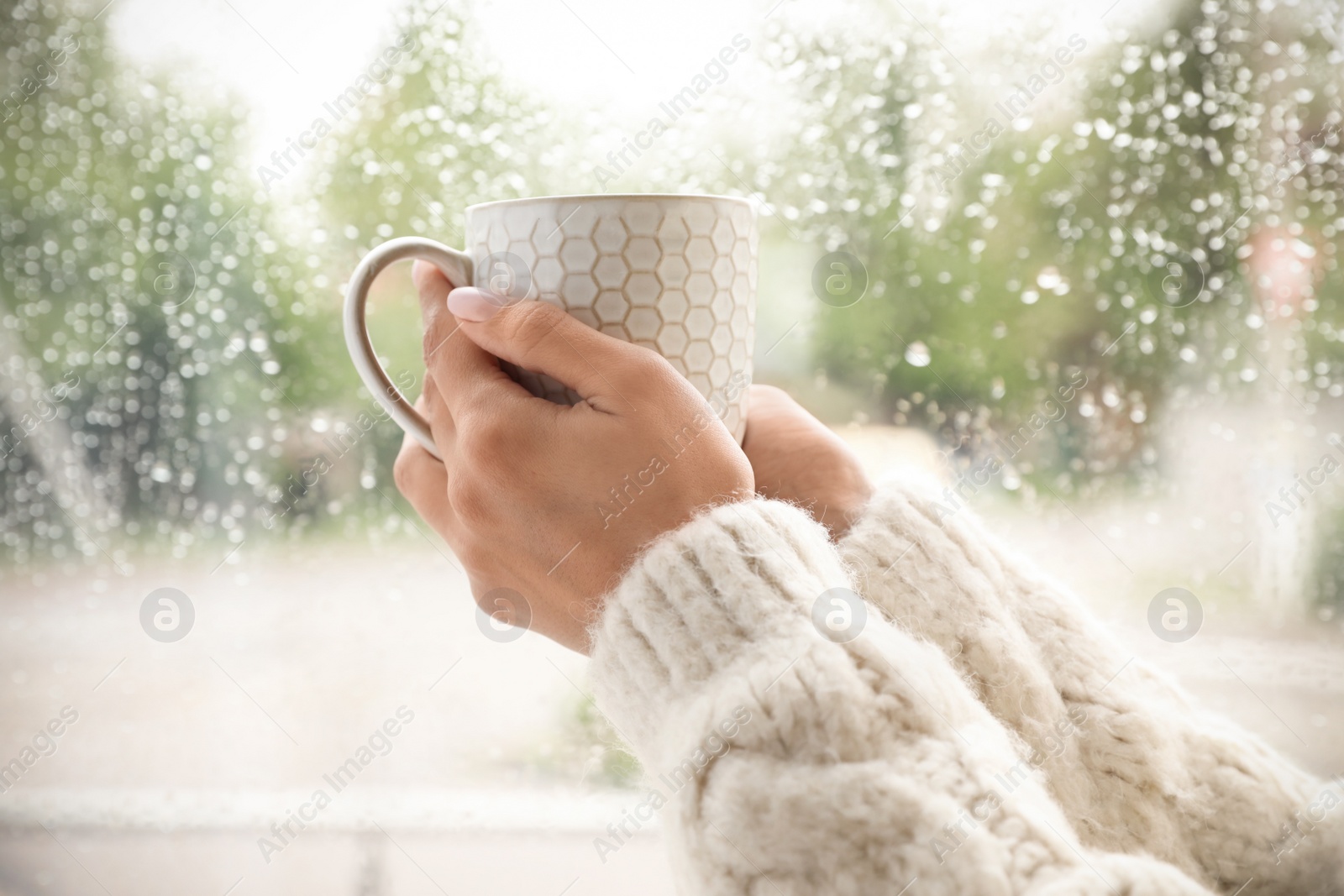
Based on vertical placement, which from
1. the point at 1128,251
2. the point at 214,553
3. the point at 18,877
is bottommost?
the point at 18,877

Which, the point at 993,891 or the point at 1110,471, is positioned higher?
the point at 1110,471

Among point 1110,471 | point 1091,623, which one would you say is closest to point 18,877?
point 1091,623

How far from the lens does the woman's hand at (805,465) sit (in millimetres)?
616

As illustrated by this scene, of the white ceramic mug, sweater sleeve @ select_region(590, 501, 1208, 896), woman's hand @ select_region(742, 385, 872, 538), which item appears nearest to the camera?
sweater sleeve @ select_region(590, 501, 1208, 896)

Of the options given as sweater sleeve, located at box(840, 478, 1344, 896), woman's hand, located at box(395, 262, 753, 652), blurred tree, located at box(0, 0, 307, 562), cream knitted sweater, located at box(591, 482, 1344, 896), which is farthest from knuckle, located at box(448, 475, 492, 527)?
blurred tree, located at box(0, 0, 307, 562)

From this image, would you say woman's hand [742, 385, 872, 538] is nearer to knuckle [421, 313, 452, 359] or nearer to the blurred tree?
knuckle [421, 313, 452, 359]

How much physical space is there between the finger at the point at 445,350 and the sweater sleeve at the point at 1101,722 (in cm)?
25

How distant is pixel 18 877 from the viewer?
0.88m

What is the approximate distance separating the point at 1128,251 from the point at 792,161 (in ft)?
1.17

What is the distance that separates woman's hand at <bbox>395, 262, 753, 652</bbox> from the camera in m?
0.44

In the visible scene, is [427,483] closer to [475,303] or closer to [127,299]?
[475,303]

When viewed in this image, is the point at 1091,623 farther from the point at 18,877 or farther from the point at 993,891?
the point at 18,877

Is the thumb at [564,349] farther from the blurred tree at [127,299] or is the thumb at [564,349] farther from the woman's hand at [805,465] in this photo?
the blurred tree at [127,299]

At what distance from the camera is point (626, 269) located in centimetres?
45
